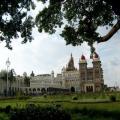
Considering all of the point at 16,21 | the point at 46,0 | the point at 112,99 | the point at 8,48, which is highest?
the point at 46,0

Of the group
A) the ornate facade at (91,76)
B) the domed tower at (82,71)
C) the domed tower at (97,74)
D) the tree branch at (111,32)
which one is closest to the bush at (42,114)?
the tree branch at (111,32)

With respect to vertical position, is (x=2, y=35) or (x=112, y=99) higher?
(x=2, y=35)

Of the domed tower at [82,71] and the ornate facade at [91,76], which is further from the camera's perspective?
the domed tower at [82,71]

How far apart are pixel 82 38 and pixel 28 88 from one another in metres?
155

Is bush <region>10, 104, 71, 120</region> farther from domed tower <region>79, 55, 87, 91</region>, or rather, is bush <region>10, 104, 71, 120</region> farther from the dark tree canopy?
domed tower <region>79, 55, 87, 91</region>

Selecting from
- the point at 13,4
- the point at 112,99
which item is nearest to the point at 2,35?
the point at 13,4

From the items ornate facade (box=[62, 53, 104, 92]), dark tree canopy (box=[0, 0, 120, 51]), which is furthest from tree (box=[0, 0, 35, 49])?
ornate facade (box=[62, 53, 104, 92])

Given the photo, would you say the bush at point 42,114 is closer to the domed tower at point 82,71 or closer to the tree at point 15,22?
the tree at point 15,22

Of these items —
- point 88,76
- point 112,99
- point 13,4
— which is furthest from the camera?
point 88,76

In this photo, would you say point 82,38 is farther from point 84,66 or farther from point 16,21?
point 84,66

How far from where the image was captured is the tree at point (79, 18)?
69.8ft

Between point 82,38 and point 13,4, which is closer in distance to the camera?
point 13,4

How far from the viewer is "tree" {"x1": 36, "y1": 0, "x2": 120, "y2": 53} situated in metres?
21.3

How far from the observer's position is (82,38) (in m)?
23.2
